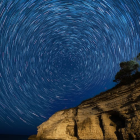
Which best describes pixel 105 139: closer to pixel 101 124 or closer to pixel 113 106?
pixel 101 124

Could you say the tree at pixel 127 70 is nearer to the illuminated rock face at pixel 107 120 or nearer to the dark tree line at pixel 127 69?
the dark tree line at pixel 127 69

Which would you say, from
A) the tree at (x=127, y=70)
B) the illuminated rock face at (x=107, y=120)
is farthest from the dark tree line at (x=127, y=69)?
the illuminated rock face at (x=107, y=120)

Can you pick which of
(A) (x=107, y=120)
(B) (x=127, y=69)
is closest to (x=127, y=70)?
(B) (x=127, y=69)

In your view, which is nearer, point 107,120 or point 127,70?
point 107,120

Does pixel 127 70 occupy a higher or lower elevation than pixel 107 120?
higher

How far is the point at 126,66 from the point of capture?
22.7 metres

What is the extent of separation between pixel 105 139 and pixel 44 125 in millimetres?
11890

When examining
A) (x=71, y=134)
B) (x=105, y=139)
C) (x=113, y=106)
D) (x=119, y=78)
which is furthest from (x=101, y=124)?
(x=119, y=78)

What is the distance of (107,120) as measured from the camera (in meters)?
13.6

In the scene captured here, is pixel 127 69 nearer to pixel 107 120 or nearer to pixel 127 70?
pixel 127 70

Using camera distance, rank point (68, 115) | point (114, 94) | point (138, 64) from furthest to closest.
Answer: point (138, 64), point (68, 115), point (114, 94)

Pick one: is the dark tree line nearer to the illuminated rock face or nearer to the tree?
the tree

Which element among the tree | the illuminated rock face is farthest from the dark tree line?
the illuminated rock face

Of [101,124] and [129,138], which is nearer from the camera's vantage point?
[129,138]
